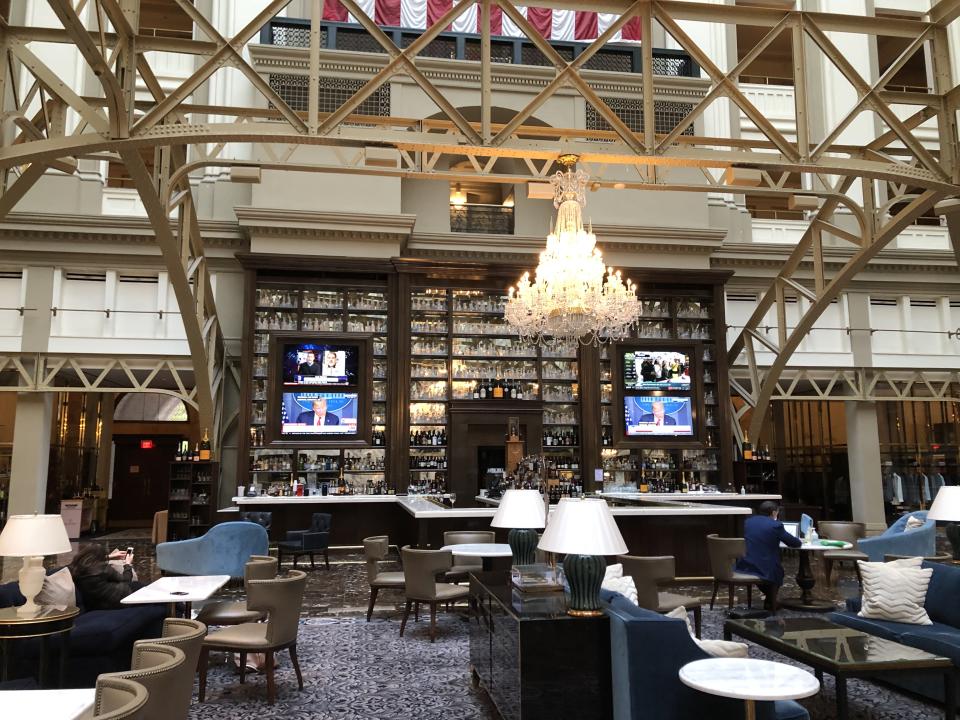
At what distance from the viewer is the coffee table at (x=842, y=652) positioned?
159 inches

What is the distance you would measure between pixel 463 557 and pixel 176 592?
340 centimetres

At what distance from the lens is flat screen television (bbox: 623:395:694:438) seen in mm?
12953

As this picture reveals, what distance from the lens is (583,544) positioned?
12.2 feet

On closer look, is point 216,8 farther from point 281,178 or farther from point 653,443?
point 653,443

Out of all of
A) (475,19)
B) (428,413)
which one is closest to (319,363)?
(428,413)

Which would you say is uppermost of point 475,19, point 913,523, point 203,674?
point 475,19

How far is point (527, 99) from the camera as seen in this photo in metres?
13.6

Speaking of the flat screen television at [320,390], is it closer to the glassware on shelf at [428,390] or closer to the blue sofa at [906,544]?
the glassware on shelf at [428,390]

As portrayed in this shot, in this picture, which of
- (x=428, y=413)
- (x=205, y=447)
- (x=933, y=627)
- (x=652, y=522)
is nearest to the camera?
(x=933, y=627)

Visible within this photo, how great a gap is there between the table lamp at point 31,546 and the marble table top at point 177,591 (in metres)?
0.67

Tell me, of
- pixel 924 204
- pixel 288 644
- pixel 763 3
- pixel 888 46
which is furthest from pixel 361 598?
pixel 888 46

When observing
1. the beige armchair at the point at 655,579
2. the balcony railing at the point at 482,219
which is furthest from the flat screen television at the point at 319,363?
the beige armchair at the point at 655,579

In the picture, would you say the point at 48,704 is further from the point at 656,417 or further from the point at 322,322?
the point at 656,417

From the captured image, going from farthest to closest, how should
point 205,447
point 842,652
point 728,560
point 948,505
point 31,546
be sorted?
1. point 205,447
2. point 728,560
3. point 948,505
4. point 31,546
5. point 842,652
